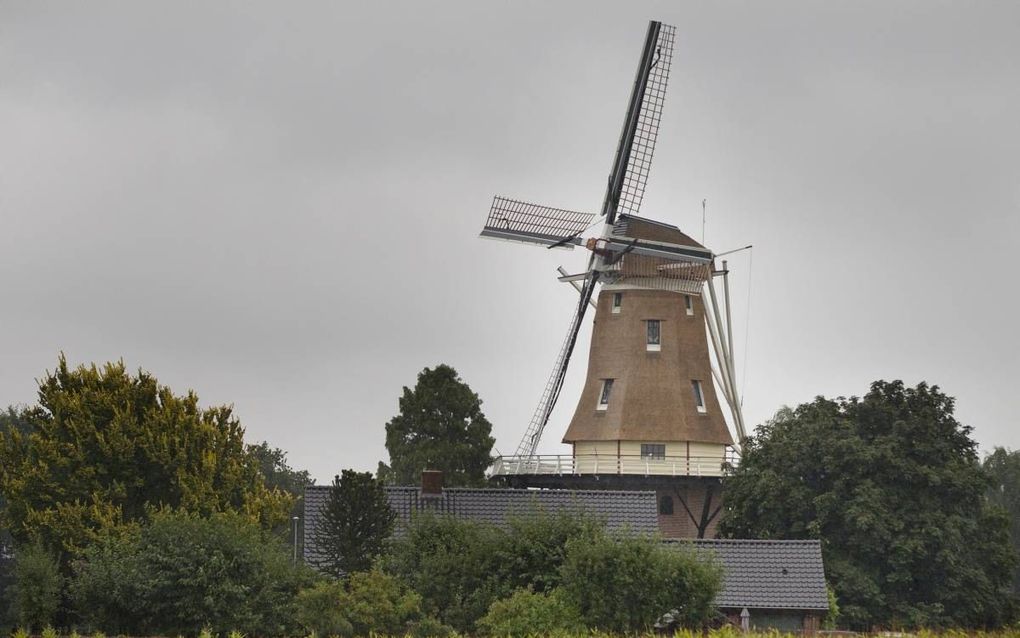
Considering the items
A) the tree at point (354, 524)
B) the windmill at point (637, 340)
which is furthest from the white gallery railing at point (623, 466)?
the tree at point (354, 524)

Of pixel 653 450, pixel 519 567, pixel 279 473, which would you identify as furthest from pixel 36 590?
pixel 279 473

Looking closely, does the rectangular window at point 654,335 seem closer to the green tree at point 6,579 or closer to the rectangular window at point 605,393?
the rectangular window at point 605,393

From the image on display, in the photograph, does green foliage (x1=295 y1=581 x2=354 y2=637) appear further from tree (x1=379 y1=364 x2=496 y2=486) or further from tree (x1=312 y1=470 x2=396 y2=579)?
tree (x1=379 y1=364 x2=496 y2=486)

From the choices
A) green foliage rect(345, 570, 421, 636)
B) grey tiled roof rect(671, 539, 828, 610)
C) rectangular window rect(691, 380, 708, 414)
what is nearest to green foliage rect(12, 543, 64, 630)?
green foliage rect(345, 570, 421, 636)

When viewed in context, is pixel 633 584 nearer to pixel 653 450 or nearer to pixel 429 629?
pixel 429 629

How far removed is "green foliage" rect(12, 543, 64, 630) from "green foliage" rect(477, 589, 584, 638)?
10.8 metres

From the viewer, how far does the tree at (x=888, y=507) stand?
49125mm

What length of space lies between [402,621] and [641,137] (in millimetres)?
30006

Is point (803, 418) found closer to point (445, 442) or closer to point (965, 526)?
point (965, 526)

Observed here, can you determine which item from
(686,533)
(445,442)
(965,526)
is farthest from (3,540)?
(965,526)

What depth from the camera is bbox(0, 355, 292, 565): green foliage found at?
45844 millimetres

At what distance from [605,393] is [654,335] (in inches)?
106

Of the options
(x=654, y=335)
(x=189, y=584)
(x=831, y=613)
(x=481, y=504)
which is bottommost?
(x=831, y=613)

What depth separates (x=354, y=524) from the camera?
39688 millimetres
